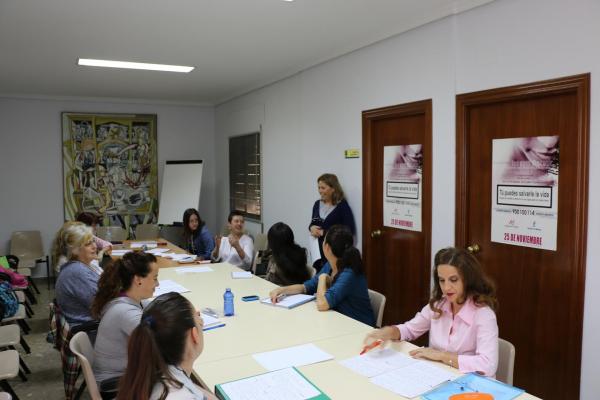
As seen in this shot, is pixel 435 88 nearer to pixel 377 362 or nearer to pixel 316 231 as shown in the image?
pixel 316 231

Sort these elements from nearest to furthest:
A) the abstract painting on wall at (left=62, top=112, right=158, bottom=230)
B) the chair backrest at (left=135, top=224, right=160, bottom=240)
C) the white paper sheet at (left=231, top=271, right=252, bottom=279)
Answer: the white paper sheet at (left=231, top=271, right=252, bottom=279) < the chair backrest at (left=135, top=224, right=160, bottom=240) < the abstract painting on wall at (left=62, top=112, right=158, bottom=230)

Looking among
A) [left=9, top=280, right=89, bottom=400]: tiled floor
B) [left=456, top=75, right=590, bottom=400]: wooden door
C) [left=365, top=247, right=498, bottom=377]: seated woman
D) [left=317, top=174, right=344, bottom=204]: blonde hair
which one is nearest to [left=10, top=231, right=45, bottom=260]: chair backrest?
[left=9, top=280, right=89, bottom=400]: tiled floor

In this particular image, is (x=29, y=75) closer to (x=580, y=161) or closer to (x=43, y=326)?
(x=43, y=326)

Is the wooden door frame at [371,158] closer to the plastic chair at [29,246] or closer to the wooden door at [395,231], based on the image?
the wooden door at [395,231]

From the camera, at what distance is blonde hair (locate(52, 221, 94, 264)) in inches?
127

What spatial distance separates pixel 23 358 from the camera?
4.32 meters

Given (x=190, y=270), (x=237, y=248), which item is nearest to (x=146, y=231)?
(x=237, y=248)

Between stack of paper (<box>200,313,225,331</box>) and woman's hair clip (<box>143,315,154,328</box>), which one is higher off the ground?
woman's hair clip (<box>143,315,154,328</box>)

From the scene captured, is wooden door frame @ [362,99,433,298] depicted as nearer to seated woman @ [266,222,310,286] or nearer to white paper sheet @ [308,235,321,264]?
white paper sheet @ [308,235,321,264]

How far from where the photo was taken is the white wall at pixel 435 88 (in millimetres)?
2816

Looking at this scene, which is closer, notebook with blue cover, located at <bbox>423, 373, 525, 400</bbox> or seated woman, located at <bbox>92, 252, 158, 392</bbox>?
notebook with blue cover, located at <bbox>423, 373, 525, 400</bbox>

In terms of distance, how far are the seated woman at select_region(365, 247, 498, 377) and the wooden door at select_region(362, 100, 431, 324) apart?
5.37ft

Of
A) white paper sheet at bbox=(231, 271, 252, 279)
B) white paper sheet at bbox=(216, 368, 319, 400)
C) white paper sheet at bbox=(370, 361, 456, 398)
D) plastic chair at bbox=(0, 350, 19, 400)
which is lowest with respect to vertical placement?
plastic chair at bbox=(0, 350, 19, 400)

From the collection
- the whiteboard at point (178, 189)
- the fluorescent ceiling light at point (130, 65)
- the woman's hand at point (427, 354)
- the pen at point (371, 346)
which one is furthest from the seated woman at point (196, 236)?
the woman's hand at point (427, 354)
